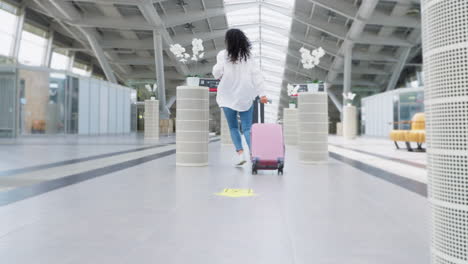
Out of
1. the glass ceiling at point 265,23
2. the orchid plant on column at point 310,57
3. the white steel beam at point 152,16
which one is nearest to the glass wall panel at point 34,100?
the white steel beam at point 152,16

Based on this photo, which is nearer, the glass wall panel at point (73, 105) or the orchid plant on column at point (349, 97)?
the glass wall panel at point (73, 105)

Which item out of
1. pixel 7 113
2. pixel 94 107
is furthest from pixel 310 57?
pixel 94 107

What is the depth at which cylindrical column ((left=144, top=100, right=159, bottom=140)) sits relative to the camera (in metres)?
23.3

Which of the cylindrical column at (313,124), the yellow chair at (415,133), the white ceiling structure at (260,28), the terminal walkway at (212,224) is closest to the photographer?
the terminal walkway at (212,224)

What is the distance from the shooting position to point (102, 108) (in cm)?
2914

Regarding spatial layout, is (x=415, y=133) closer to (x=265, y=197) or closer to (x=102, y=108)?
(x=265, y=197)

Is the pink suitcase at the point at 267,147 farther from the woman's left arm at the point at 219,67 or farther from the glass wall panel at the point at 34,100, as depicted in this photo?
the glass wall panel at the point at 34,100

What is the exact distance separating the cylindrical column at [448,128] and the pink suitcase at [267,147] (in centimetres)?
411

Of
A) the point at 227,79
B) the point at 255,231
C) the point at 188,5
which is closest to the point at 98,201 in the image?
the point at 255,231

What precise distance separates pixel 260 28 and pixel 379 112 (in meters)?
14.7

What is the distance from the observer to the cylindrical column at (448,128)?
1202 millimetres

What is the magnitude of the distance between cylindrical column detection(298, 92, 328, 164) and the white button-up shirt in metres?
1.95

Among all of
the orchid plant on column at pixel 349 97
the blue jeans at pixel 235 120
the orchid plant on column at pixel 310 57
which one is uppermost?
the orchid plant on column at pixel 349 97

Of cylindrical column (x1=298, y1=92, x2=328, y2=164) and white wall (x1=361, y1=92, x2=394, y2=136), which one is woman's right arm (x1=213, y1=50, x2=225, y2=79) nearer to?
cylindrical column (x1=298, y1=92, x2=328, y2=164)
